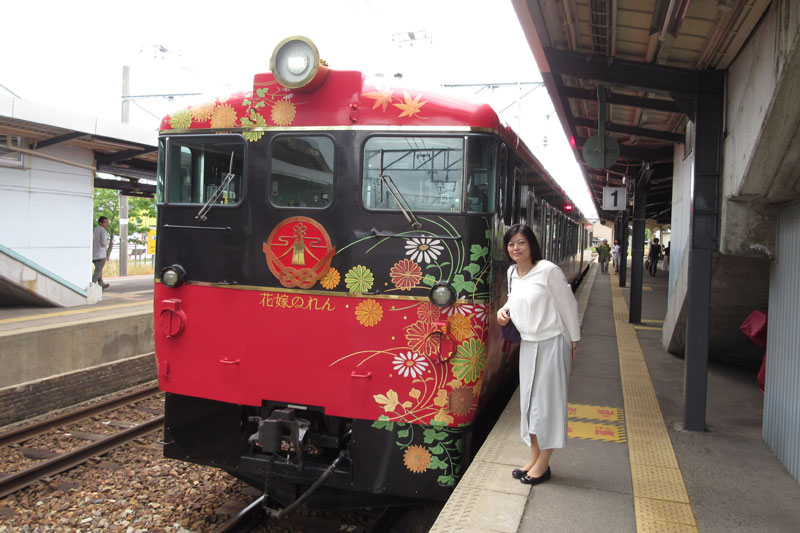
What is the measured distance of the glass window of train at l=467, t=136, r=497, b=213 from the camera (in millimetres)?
3971

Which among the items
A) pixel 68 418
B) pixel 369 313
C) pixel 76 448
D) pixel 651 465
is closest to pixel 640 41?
pixel 369 313

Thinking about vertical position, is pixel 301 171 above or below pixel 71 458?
above

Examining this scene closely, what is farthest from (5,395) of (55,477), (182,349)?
(182,349)

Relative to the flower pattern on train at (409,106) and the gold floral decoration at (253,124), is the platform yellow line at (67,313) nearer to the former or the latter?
the gold floral decoration at (253,124)

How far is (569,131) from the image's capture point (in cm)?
846

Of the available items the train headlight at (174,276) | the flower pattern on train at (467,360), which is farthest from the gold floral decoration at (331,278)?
the train headlight at (174,276)

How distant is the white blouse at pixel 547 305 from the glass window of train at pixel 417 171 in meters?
0.70

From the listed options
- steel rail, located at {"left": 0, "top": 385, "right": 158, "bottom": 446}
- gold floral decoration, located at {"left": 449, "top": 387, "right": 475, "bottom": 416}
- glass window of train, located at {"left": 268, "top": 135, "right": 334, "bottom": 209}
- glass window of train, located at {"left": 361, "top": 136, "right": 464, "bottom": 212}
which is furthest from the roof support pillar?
steel rail, located at {"left": 0, "top": 385, "right": 158, "bottom": 446}

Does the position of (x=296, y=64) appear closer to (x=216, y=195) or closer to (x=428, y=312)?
(x=216, y=195)

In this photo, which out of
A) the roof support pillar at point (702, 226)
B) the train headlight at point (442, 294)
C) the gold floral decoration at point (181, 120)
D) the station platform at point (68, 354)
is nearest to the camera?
the train headlight at point (442, 294)

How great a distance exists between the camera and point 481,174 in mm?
4031

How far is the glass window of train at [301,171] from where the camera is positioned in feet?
13.7

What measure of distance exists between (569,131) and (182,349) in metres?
6.07

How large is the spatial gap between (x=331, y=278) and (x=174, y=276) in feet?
4.02
